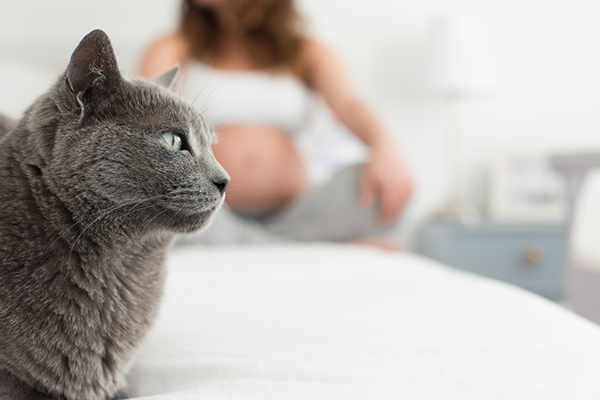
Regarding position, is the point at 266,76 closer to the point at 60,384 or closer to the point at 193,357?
the point at 193,357

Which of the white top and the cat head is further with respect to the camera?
A: the white top

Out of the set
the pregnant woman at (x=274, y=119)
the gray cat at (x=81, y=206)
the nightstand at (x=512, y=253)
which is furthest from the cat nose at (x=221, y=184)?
the nightstand at (x=512, y=253)

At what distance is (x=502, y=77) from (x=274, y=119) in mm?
1445

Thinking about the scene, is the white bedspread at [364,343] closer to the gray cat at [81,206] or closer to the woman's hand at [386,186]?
the gray cat at [81,206]

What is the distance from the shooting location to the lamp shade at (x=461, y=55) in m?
2.03

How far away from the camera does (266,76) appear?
170 centimetres

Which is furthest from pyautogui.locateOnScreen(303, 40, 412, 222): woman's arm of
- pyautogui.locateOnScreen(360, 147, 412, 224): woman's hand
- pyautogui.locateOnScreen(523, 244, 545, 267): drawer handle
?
pyautogui.locateOnScreen(523, 244, 545, 267): drawer handle

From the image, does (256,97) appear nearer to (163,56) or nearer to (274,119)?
(274,119)

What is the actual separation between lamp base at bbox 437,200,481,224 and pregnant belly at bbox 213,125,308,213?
33.7 inches

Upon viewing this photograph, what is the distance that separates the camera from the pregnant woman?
1.34 m

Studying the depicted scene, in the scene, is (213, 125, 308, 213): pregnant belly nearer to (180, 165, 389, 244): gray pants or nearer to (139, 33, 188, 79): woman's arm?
(180, 165, 389, 244): gray pants

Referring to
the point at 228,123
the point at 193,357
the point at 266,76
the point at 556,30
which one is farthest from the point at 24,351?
the point at 556,30

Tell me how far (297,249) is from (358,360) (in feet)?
2.23

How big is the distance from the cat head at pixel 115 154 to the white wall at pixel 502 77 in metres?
2.03
